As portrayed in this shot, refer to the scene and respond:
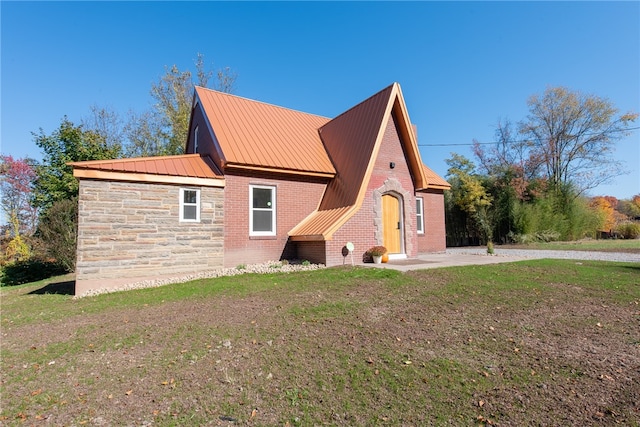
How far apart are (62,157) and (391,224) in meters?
16.7

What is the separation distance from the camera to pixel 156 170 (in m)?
9.32

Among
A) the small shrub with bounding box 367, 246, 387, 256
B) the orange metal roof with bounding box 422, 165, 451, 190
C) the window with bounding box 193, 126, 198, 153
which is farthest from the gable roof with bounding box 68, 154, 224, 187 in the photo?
the orange metal roof with bounding box 422, 165, 451, 190

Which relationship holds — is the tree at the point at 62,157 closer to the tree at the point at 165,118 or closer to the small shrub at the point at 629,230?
the tree at the point at 165,118

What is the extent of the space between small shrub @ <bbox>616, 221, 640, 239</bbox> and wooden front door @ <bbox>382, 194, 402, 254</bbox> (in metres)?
26.8

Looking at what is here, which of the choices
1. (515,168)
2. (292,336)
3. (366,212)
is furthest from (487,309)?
(515,168)

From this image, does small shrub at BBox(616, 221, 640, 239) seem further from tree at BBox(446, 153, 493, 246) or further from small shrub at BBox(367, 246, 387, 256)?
small shrub at BBox(367, 246, 387, 256)

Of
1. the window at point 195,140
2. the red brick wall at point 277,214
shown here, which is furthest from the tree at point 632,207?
the window at point 195,140

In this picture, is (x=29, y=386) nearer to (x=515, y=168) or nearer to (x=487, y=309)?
(x=487, y=309)

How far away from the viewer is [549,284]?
281 inches

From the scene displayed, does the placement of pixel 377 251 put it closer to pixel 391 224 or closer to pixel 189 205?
pixel 391 224

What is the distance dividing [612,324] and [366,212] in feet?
23.2

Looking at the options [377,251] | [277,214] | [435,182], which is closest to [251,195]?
[277,214]

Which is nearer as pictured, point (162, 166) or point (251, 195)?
point (162, 166)

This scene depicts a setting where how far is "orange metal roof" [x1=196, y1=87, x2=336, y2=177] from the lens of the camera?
1122cm
